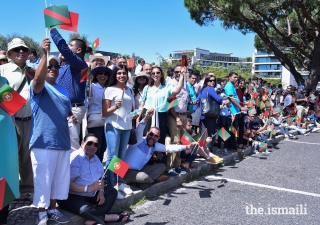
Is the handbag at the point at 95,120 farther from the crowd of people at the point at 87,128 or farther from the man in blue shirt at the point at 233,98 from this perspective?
the man in blue shirt at the point at 233,98

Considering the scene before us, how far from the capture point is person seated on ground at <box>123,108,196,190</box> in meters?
4.45

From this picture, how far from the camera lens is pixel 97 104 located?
425 cm

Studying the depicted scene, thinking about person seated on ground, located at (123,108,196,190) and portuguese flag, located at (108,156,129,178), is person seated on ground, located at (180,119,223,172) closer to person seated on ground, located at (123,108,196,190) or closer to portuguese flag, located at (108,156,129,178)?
person seated on ground, located at (123,108,196,190)

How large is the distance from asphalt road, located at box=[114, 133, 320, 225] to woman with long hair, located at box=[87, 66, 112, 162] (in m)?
1.06

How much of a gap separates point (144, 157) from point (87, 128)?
0.92 metres

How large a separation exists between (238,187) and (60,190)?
3080 millimetres

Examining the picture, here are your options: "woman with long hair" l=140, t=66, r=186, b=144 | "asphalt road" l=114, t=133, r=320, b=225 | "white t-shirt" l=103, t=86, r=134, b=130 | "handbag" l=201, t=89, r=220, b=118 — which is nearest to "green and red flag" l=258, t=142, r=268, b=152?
"asphalt road" l=114, t=133, r=320, b=225

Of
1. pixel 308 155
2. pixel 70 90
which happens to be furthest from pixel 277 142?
pixel 70 90

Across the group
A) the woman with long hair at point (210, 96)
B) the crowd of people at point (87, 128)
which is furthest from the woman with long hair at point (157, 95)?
the woman with long hair at point (210, 96)

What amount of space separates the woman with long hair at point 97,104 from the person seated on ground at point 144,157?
0.48 metres

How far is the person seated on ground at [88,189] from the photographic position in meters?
3.45

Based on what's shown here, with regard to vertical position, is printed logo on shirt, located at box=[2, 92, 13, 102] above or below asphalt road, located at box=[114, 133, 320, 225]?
above

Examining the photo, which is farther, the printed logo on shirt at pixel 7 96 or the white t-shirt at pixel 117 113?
the white t-shirt at pixel 117 113

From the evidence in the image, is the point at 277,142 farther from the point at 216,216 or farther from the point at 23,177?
the point at 23,177
